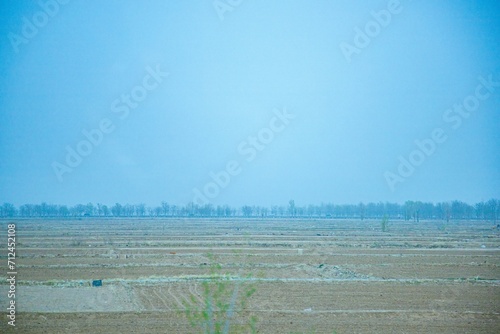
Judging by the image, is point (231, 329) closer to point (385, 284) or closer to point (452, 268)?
point (385, 284)

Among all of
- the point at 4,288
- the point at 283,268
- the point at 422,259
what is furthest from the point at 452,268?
the point at 4,288

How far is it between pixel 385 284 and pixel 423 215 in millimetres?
169228

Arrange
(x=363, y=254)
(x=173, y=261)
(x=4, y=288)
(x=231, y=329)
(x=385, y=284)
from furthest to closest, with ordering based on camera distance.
→ (x=363, y=254) → (x=173, y=261) → (x=385, y=284) → (x=4, y=288) → (x=231, y=329)

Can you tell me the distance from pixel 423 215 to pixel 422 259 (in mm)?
155602

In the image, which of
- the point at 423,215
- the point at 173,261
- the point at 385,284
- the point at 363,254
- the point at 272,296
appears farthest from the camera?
the point at 423,215

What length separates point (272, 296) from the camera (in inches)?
825

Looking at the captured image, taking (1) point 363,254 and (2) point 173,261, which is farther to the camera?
(1) point 363,254

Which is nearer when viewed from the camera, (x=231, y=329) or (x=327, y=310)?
(x=231, y=329)

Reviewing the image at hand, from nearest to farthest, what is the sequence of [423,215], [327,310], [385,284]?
[327,310] → [385,284] → [423,215]

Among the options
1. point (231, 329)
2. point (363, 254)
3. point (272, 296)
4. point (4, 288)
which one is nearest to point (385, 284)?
point (272, 296)

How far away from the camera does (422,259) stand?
36.3 m

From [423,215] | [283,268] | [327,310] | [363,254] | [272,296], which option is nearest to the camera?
[327,310]

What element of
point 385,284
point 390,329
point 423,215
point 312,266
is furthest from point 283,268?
point 423,215

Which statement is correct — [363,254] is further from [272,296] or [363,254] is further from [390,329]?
[390,329]
